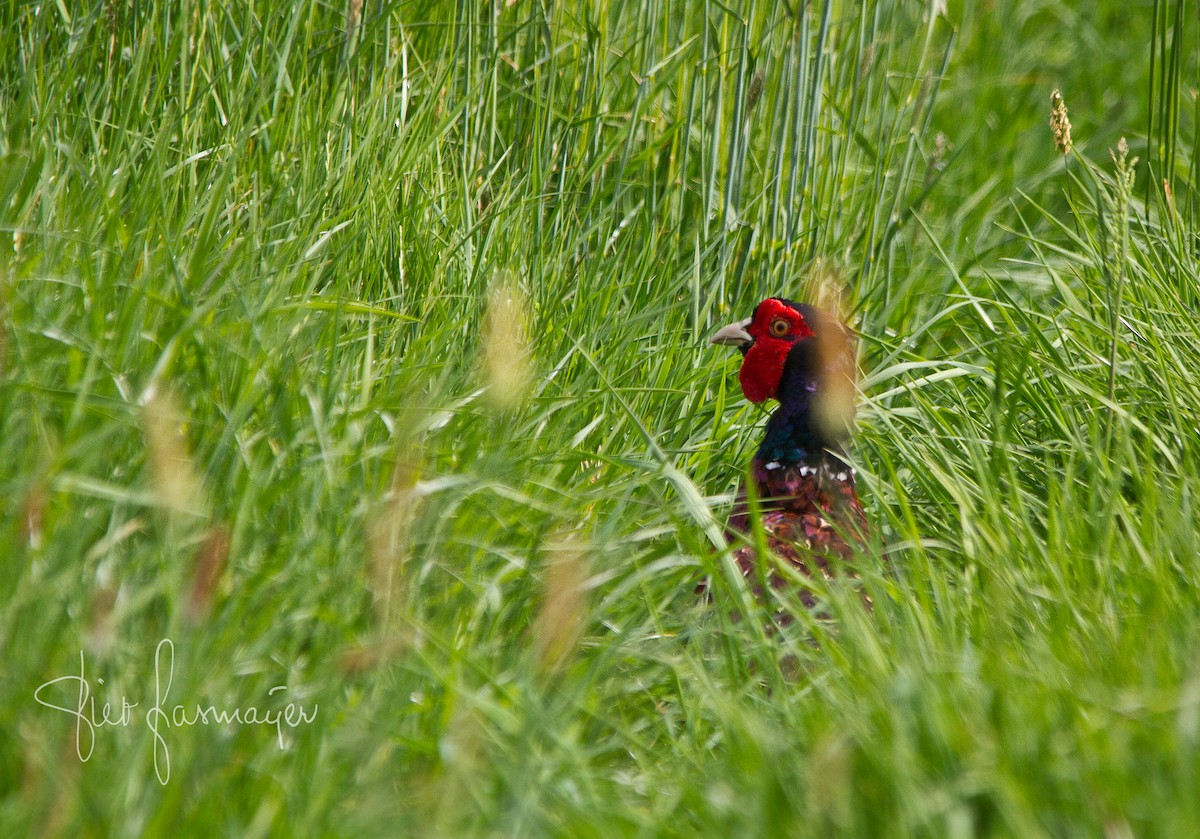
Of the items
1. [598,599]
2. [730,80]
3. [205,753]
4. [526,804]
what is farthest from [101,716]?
[730,80]

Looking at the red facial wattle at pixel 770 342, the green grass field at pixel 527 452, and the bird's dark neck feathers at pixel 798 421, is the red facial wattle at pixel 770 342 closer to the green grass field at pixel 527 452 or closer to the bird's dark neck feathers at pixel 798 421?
the bird's dark neck feathers at pixel 798 421

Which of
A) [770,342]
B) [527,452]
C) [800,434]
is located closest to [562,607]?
[527,452]

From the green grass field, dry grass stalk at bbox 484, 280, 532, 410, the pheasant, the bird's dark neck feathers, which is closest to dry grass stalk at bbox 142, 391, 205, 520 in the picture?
the green grass field

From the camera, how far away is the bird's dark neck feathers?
293cm

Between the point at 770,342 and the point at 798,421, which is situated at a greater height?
the point at 770,342

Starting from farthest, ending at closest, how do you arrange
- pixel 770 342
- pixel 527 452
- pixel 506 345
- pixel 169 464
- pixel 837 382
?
pixel 770 342 → pixel 837 382 → pixel 527 452 → pixel 506 345 → pixel 169 464

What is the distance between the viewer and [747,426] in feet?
11.1

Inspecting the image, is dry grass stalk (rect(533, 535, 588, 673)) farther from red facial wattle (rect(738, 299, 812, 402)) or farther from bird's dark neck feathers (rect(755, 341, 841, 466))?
red facial wattle (rect(738, 299, 812, 402))

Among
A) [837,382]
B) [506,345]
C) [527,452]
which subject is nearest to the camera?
[506,345]

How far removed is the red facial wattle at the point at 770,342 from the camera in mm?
3045

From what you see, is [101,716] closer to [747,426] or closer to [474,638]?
[474,638]

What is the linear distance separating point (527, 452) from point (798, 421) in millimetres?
640

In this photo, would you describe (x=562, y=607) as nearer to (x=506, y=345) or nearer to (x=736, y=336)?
(x=506, y=345)

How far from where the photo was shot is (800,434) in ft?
9.66
